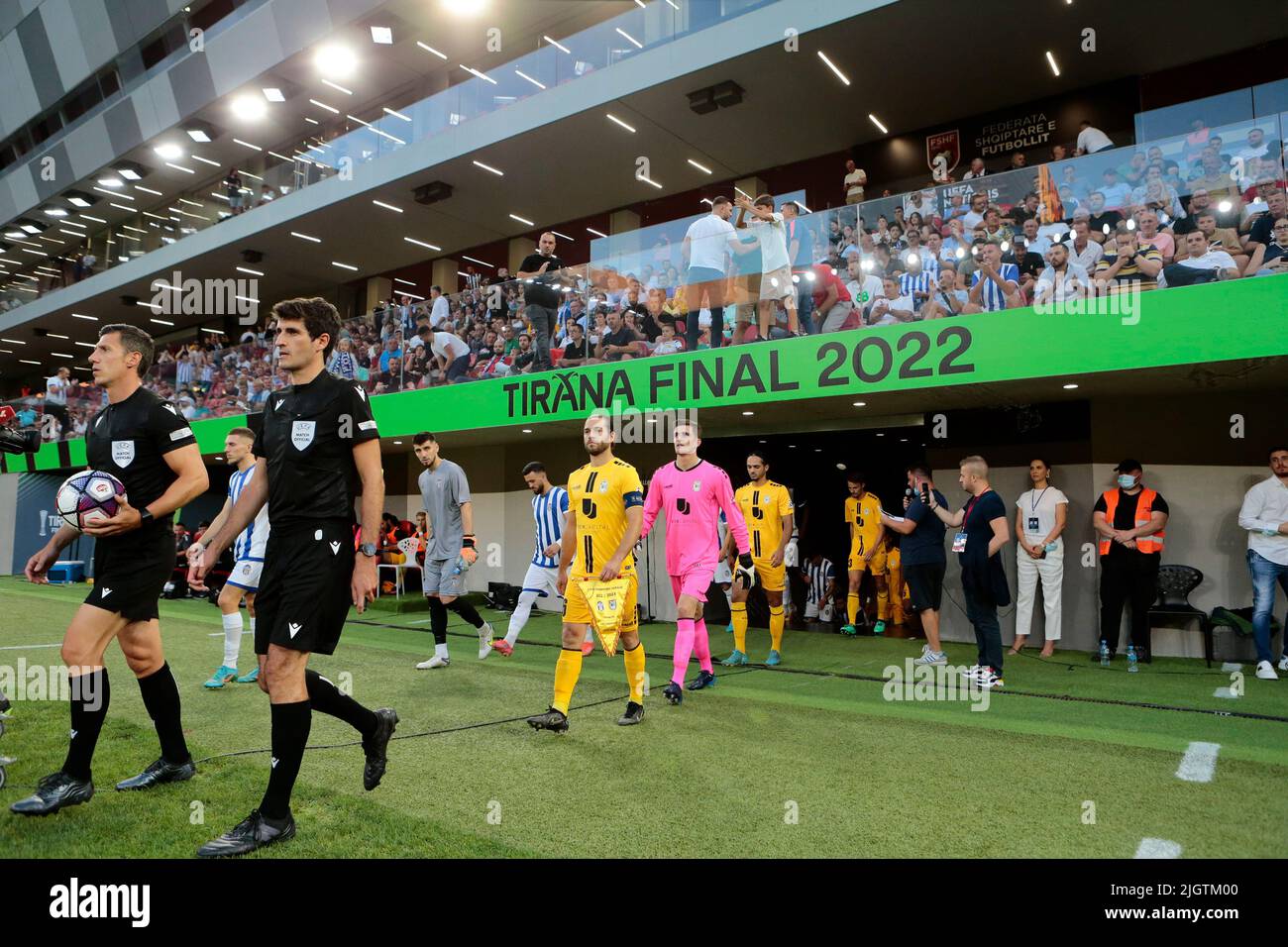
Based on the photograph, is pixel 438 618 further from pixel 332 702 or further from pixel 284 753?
pixel 284 753

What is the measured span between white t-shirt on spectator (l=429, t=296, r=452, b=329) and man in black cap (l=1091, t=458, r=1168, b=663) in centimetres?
986

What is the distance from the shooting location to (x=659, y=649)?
986 cm

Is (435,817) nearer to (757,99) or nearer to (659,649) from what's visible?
(659,649)

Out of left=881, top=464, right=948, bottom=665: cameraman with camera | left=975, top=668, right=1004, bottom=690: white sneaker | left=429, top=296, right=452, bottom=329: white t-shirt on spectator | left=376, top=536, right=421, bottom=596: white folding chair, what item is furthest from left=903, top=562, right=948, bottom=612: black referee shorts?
left=376, top=536, right=421, bottom=596: white folding chair

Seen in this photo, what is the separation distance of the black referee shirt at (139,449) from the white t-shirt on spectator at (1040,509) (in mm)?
8749

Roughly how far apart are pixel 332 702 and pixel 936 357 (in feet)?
23.2

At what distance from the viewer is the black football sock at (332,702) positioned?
3.56 metres

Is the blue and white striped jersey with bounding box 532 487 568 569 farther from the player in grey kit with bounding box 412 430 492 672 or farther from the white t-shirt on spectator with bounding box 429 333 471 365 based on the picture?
the white t-shirt on spectator with bounding box 429 333 471 365

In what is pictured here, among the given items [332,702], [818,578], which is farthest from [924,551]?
[332,702]

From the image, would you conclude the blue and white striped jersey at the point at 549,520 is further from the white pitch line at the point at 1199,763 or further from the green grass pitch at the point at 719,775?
the white pitch line at the point at 1199,763

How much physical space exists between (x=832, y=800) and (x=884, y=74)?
37.8ft

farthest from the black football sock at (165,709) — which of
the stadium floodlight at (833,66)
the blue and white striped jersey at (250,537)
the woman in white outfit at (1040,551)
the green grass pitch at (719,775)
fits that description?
the stadium floodlight at (833,66)

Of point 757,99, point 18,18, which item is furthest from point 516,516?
point 18,18

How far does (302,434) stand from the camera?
3488 mm
